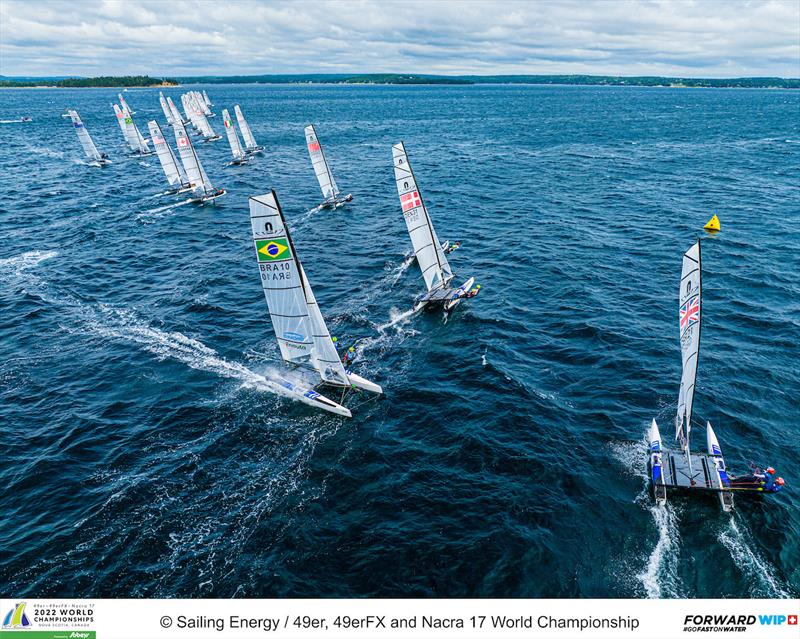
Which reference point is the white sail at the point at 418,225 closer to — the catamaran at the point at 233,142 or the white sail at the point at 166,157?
the white sail at the point at 166,157

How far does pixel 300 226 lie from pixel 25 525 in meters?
48.9

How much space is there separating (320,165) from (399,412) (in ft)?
176

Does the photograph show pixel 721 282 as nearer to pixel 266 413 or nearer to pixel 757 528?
pixel 757 528

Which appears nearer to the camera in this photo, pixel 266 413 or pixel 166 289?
pixel 266 413

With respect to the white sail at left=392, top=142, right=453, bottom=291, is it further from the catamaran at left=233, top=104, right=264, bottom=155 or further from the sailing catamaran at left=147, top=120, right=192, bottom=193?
the catamaran at left=233, top=104, right=264, bottom=155

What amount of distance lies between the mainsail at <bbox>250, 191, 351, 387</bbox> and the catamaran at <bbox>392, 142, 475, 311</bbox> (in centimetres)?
1349

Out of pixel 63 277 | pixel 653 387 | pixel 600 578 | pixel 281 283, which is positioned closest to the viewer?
pixel 600 578

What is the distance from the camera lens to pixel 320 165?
73.2 m

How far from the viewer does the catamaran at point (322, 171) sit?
7269 cm

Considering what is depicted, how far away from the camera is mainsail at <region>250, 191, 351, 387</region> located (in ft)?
86.4

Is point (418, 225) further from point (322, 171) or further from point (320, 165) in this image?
point (322, 171)

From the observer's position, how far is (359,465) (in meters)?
25.8
